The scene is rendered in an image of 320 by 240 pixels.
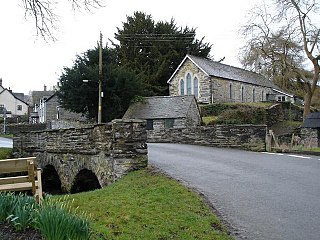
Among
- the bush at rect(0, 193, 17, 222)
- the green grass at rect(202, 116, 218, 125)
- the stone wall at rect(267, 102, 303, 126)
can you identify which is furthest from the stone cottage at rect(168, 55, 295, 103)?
the bush at rect(0, 193, 17, 222)

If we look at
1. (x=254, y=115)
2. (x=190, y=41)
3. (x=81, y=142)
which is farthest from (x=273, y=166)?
(x=190, y=41)

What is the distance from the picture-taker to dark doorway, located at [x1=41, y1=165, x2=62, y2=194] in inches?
787

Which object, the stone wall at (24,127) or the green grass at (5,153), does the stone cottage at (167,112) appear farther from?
the stone wall at (24,127)

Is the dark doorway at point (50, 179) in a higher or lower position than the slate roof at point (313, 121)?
lower

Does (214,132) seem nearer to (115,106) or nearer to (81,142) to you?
(81,142)

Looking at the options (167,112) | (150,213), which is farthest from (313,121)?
(150,213)

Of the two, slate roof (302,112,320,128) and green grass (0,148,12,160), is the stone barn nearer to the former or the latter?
slate roof (302,112,320,128)

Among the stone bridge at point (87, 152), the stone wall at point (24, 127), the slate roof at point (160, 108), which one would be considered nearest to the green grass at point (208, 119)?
the slate roof at point (160, 108)

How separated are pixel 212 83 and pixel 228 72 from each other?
666 cm

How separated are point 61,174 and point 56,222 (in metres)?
12.7

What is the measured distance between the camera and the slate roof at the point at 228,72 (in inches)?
1793

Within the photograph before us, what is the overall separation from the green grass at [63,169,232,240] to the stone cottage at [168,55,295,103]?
35.0m

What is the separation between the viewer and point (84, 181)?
55.3 feet

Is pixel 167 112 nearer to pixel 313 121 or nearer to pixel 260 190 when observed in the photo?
pixel 313 121
